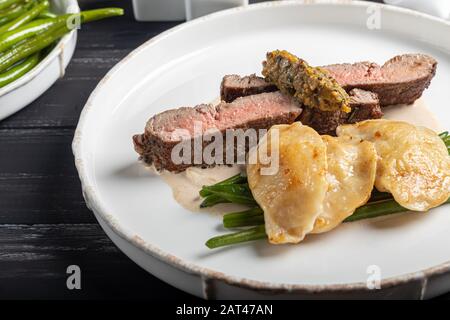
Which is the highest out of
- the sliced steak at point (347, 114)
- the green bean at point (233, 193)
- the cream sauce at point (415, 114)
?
the sliced steak at point (347, 114)

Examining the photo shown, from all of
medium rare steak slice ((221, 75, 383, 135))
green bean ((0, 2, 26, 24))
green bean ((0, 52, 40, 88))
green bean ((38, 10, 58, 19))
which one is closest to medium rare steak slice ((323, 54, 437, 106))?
medium rare steak slice ((221, 75, 383, 135))

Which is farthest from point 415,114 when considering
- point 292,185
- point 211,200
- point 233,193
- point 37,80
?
point 37,80

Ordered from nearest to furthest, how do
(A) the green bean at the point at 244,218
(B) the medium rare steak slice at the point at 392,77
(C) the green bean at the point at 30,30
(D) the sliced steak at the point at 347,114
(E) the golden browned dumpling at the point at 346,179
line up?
(E) the golden browned dumpling at the point at 346,179 < (A) the green bean at the point at 244,218 < (D) the sliced steak at the point at 347,114 < (B) the medium rare steak slice at the point at 392,77 < (C) the green bean at the point at 30,30

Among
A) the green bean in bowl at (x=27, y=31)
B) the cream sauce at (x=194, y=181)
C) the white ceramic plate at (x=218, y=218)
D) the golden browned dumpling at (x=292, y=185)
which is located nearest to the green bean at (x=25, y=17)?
the green bean in bowl at (x=27, y=31)

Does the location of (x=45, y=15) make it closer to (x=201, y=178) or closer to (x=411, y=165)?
(x=201, y=178)

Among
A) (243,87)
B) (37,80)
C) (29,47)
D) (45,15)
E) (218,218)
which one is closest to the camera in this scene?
(218,218)

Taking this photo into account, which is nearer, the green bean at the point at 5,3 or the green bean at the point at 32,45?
the green bean at the point at 32,45

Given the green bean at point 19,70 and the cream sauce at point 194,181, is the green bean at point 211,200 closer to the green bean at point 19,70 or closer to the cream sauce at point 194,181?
the cream sauce at point 194,181
